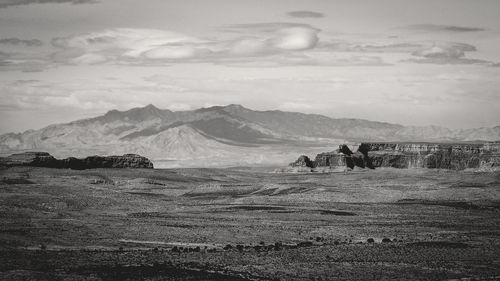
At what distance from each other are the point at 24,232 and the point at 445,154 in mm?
136070

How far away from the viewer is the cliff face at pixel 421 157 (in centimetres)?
17625

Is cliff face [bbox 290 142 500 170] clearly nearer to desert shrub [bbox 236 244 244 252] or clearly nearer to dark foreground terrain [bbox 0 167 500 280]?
dark foreground terrain [bbox 0 167 500 280]

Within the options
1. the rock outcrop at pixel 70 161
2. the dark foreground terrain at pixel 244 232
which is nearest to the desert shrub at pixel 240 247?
the dark foreground terrain at pixel 244 232

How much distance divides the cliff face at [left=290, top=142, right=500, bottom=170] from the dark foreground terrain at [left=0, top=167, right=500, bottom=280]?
1744 inches

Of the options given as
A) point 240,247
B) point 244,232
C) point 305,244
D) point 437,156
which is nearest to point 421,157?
point 437,156

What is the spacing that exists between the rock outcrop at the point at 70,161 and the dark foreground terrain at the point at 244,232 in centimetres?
1725

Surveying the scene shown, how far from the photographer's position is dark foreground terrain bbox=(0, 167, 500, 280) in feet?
157

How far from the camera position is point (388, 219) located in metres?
83.1

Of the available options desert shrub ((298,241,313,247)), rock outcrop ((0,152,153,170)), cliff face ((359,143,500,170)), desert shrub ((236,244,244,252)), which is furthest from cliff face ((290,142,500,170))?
desert shrub ((236,244,244,252))

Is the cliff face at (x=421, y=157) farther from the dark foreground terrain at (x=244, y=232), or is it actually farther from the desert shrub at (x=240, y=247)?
the desert shrub at (x=240, y=247)

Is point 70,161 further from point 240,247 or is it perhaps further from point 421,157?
point 240,247

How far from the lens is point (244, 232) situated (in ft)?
223

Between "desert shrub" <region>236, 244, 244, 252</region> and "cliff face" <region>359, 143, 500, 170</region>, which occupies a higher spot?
"cliff face" <region>359, 143, 500, 170</region>

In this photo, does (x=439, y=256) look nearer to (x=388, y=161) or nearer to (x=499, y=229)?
(x=499, y=229)
